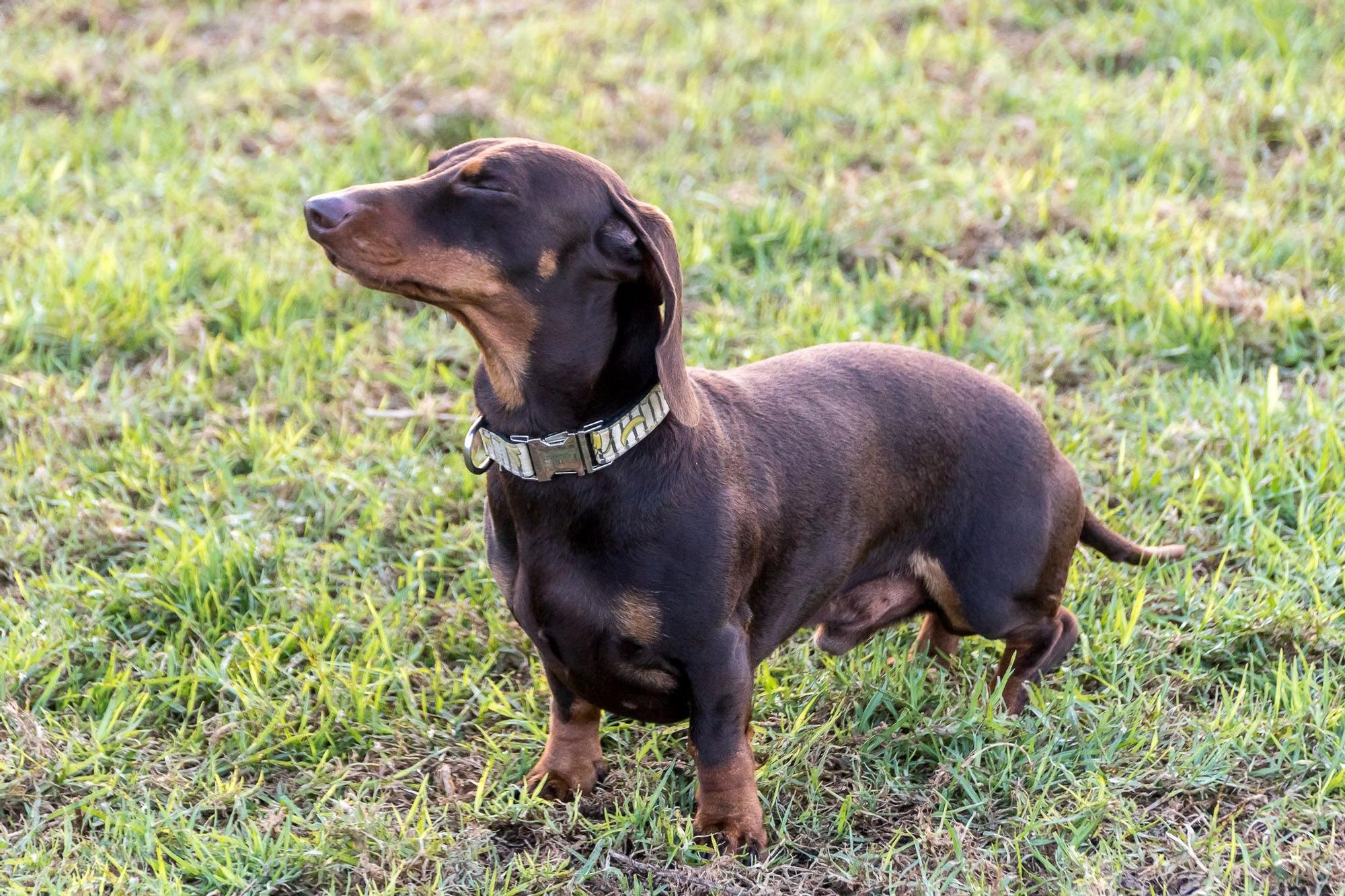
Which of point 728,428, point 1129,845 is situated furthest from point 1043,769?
point 728,428

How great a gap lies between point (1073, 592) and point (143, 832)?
236 cm

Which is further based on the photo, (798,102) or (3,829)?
(798,102)

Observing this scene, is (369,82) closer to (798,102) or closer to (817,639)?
(798,102)

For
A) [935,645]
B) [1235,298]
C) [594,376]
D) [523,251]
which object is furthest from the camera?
[1235,298]

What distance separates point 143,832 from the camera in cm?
292

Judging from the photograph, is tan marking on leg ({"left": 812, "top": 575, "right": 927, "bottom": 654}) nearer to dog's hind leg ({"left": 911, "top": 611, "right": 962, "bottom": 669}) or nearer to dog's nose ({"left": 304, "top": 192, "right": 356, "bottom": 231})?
dog's hind leg ({"left": 911, "top": 611, "right": 962, "bottom": 669})

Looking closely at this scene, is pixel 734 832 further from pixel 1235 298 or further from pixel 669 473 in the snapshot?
pixel 1235 298

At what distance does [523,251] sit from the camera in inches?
103

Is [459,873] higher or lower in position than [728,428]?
lower

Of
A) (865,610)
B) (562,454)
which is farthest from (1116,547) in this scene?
(562,454)

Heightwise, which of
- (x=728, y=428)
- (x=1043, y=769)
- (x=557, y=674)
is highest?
(x=728, y=428)

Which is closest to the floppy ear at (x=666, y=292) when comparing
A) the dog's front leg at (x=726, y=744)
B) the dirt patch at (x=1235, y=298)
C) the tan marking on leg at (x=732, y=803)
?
the dog's front leg at (x=726, y=744)

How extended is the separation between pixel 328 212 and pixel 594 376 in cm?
59

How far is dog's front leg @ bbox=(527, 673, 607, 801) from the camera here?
3082 mm
